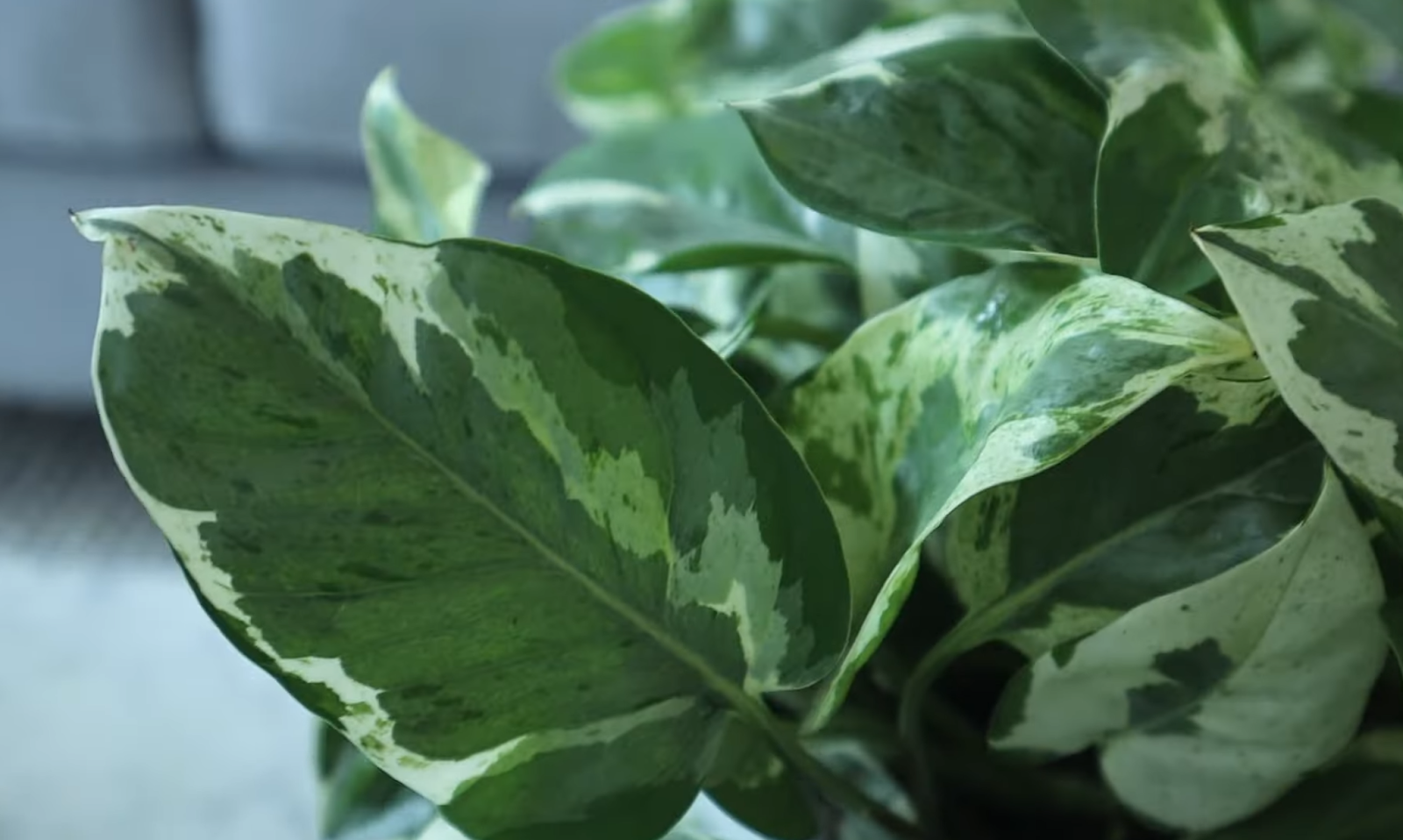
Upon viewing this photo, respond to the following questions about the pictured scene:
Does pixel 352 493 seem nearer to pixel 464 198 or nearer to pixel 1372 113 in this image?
pixel 464 198

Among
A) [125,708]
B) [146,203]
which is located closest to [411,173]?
[125,708]

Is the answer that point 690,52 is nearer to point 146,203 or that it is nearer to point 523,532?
point 523,532

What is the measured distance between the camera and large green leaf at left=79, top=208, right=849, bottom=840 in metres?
0.20

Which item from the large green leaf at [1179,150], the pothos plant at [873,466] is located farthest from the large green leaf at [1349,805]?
the large green leaf at [1179,150]

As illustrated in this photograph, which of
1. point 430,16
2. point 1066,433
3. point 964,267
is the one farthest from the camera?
point 430,16

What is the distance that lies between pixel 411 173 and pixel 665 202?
0.20ft

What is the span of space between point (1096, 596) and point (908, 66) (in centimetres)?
10

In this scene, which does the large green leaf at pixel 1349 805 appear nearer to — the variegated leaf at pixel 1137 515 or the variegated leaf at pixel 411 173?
the variegated leaf at pixel 1137 515

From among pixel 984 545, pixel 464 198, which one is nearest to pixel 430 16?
pixel 464 198

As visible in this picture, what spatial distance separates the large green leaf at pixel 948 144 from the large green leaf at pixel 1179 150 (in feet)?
0.04

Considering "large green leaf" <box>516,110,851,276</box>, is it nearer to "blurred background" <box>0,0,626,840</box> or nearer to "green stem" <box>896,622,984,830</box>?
"green stem" <box>896,622,984,830</box>

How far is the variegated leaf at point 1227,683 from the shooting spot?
0.73 feet

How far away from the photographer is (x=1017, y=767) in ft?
0.99

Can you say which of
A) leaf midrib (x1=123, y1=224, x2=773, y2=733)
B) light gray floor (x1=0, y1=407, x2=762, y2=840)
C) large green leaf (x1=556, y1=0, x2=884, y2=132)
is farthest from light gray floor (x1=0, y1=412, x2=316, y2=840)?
leaf midrib (x1=123, y1=224, x2=773, y2=733)
